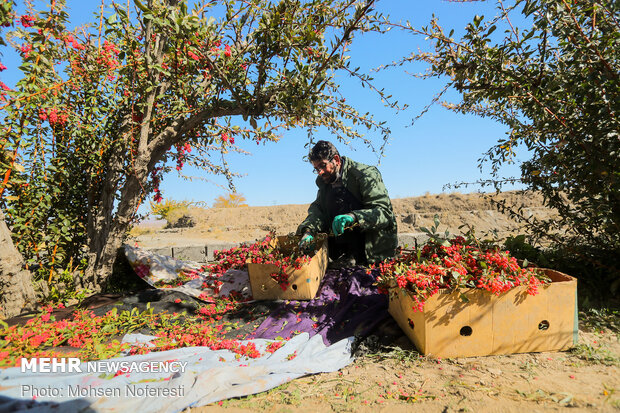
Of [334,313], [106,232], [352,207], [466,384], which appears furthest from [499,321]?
[106,232]

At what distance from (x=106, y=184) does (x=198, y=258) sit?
2825 mm

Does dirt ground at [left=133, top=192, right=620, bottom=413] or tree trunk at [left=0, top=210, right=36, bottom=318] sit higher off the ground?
tree trunk at [left=0, top=210, right=36, bottom=318]

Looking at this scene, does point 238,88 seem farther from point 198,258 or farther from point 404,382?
point 198,258

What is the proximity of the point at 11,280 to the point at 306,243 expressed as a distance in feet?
9.50

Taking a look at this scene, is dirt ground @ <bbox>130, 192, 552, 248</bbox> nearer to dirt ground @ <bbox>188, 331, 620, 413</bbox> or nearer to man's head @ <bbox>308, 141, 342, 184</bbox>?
man's head @ <bbox>308, 141, 342, 184</bbox>

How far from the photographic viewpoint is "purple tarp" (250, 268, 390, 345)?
2.76 m

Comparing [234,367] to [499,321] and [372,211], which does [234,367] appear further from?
[372,211]

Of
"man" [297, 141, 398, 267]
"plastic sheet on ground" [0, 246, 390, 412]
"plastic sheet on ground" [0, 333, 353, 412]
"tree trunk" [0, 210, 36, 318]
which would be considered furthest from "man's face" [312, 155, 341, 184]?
"tree trunk" [0, 210, 36, 318]

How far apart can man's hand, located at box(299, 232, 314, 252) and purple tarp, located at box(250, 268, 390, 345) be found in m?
0.42

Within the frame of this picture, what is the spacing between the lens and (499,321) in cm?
224

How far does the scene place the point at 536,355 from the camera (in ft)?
7.36

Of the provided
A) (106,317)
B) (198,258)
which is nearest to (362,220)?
(106,317)

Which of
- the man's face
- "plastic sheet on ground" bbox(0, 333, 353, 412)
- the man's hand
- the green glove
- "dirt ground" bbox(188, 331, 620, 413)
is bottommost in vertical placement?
"dirt ground" bbox(188, 331, 620, 413)

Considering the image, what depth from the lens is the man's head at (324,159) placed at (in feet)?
12.9
